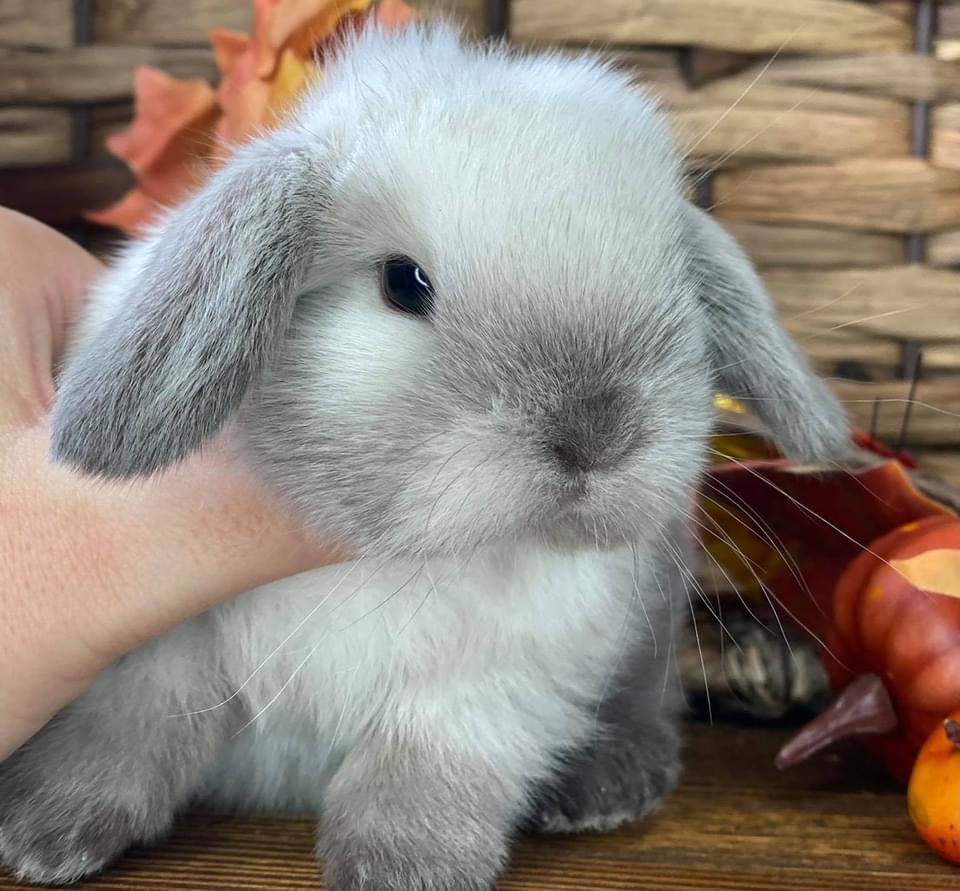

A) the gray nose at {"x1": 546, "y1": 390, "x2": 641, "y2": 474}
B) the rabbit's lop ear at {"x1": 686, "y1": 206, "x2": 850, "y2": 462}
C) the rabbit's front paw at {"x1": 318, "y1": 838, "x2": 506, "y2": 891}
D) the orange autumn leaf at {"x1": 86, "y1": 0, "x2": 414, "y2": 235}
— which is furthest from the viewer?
the orange autumn leaf at {"x1": 86, "y1": 0, "x2": 414, "y2": 235}

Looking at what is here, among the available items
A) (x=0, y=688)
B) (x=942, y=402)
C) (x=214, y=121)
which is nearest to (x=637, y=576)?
(x=0, y=688)

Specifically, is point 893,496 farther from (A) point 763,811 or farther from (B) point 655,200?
(B) point 655,200

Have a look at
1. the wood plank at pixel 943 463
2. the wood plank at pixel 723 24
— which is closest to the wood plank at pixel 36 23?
the wood plank at pixel 723 24

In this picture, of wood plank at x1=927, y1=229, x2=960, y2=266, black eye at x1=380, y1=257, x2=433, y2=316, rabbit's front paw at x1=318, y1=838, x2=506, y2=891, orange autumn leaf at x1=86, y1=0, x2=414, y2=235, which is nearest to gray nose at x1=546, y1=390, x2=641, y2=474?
black eye at x1=380, y1=257, x2=433, y2=316

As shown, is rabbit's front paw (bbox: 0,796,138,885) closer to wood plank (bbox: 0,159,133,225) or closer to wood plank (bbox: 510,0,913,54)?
wood plank (bbox: 0,159,133,225)

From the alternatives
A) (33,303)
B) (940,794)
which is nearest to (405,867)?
(940,794)

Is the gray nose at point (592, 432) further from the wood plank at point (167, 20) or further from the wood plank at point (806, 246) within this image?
the wood plank at point (167, 20)

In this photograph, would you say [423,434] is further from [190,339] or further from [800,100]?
[800,100]
